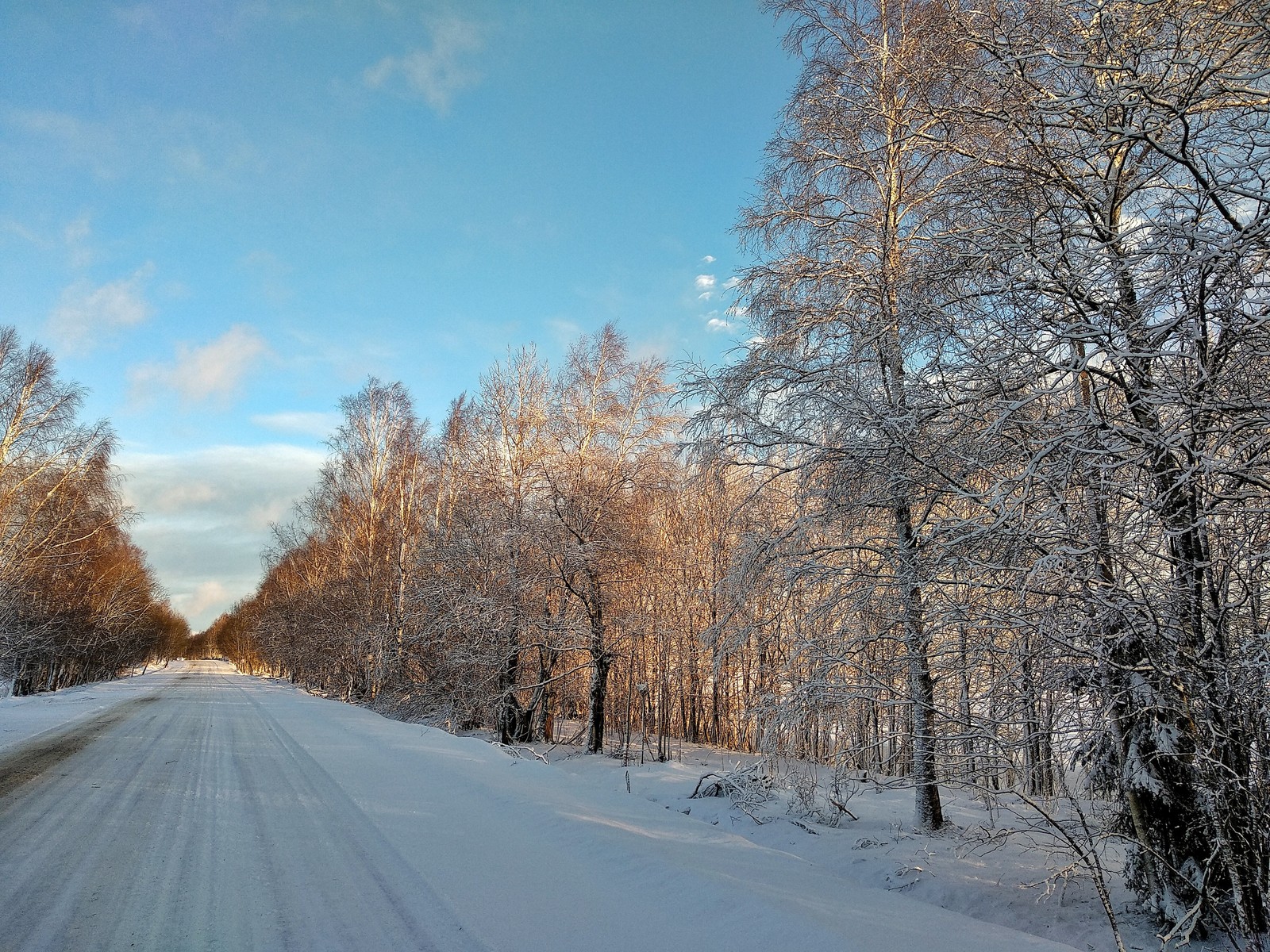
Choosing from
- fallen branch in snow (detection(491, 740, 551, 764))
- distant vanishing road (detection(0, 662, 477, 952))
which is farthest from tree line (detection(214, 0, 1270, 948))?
fallen branch in snow (detection(491, 740, 551, 764))

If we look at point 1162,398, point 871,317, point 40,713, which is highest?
point 871,317

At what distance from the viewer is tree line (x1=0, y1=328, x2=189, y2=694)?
18.5 meters

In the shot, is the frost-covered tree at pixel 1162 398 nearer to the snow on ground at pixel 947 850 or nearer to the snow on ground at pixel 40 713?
the snow on ground at pixel 947 850

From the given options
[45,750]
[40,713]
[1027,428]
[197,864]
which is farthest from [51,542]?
[1027,428]

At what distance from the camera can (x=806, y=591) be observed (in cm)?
745

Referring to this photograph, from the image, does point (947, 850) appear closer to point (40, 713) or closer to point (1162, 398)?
point (1162, 398)

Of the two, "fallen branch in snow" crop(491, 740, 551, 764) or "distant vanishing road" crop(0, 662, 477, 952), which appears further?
"fallen branch in snow" crop(491, 740, 551, 764)

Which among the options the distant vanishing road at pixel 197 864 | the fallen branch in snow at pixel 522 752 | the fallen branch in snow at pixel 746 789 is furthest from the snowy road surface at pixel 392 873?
the fallen branch in snow at pixel 522 752

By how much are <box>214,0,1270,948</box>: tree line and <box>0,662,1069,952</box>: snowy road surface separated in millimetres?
1368

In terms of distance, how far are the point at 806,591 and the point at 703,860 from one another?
119 inches

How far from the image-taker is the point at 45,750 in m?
10.2

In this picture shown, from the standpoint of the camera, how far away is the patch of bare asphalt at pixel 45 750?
7.96 meters

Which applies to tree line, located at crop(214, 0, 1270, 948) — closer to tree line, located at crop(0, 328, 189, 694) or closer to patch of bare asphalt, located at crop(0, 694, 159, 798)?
patch of bare asphalt, located at crop(0, 694, 159, 798)

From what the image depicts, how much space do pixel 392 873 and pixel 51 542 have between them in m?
25.4
